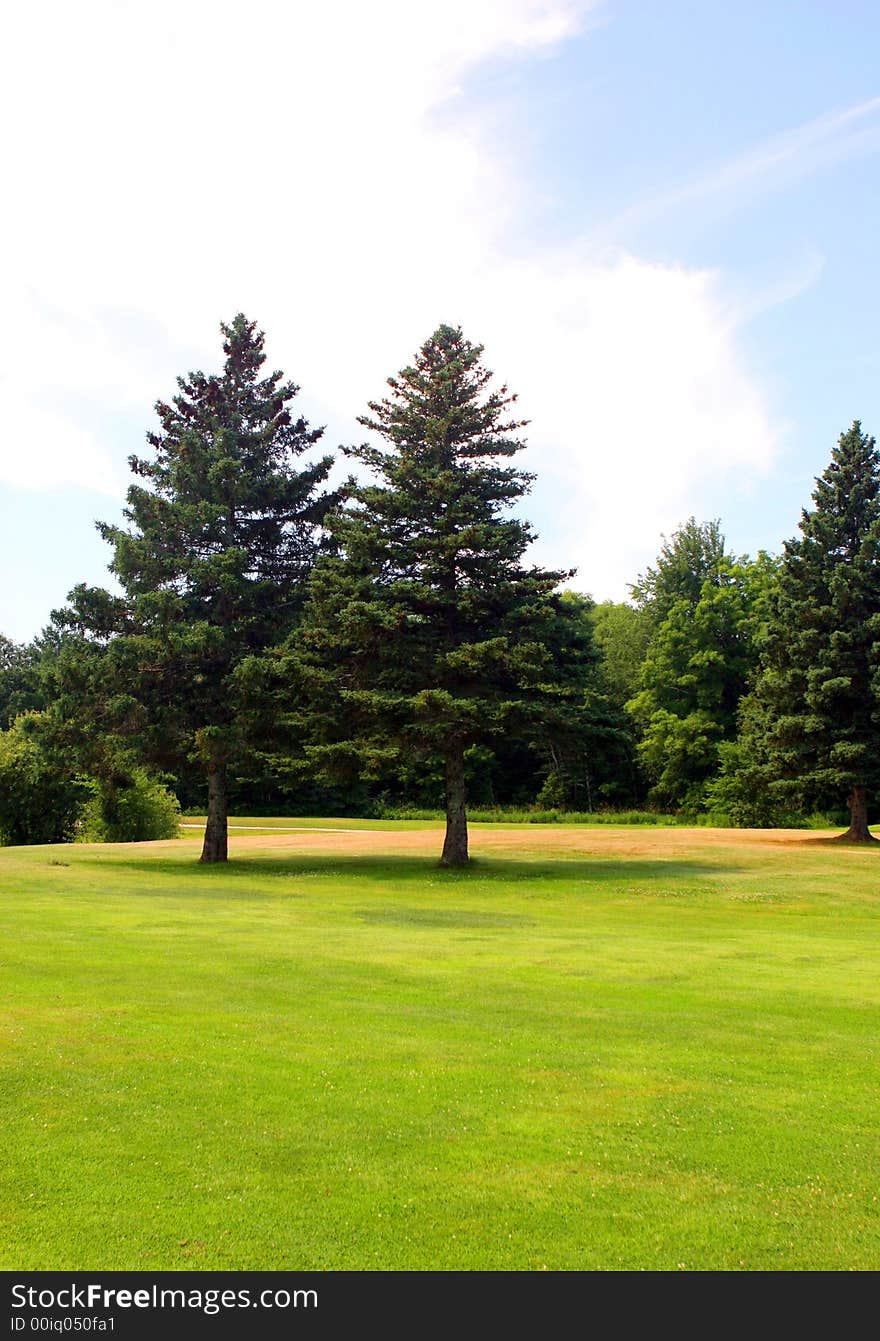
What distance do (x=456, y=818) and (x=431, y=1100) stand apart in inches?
903

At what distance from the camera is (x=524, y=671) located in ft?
88.8

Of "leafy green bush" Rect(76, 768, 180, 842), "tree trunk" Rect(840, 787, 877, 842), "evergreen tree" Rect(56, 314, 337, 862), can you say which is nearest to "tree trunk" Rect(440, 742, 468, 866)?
"evergreen tree" Rect(56, 314, 337, 862)

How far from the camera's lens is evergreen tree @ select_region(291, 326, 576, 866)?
27.2 meters

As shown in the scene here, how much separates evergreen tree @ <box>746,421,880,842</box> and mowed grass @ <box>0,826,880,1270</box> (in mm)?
24052

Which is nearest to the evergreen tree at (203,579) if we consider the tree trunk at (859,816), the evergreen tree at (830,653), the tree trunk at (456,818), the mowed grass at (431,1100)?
the tree trunk at (456,818)

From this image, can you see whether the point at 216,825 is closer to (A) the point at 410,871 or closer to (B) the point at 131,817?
(A) the point at 410,871

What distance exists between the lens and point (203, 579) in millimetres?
29656

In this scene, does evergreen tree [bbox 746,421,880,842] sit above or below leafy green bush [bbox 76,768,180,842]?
above

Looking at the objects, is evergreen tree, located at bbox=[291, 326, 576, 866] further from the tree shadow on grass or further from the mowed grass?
the mowed grass

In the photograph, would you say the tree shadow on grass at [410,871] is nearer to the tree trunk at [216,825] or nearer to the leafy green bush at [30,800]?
the tree trunk at [216,825]

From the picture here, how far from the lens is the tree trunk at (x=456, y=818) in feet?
95.7

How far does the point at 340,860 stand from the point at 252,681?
806 cm

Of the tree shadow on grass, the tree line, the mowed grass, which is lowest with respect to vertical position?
the tree shadow on grass

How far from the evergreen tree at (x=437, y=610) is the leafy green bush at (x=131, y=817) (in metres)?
21.0
